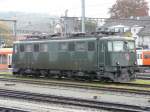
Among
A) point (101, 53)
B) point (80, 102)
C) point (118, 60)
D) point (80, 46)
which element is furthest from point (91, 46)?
point (80, 102)

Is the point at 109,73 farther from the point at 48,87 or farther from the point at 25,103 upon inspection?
the point at 25,103

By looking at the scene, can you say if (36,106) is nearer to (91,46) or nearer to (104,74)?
(104,74)

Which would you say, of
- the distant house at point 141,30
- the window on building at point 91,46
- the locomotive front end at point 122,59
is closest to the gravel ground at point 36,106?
the locomotive front end at point 122,59

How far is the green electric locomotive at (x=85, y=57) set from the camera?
26547 millimetres

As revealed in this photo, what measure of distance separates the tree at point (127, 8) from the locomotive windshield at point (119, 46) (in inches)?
2368

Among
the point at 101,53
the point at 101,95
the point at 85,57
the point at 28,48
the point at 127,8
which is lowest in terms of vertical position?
the point at 101,95

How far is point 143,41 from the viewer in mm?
77375

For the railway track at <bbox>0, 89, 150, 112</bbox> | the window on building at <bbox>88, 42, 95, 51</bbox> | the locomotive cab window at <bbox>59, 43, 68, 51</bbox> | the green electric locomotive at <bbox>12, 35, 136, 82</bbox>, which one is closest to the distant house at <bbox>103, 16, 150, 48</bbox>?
the green electric locomotive at <bbox>12, 35, 136, 82</bbox>

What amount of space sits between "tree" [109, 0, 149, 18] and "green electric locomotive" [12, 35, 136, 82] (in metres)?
56.4

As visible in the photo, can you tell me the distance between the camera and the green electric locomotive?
26.5 m

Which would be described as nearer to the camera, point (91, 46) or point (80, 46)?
point (91, 46)

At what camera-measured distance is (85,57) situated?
27.8 meters

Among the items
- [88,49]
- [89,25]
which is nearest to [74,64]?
[88,49]

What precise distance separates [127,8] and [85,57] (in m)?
61.3
